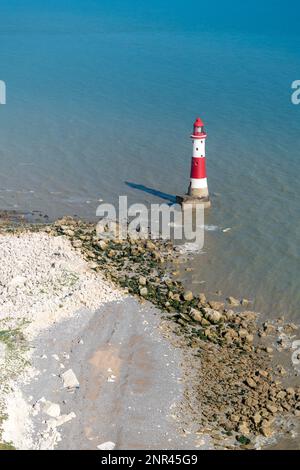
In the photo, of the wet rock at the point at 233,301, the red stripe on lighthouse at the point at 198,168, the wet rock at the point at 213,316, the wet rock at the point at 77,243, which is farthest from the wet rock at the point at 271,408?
the red stripe on lighthouse at the point at 198,168

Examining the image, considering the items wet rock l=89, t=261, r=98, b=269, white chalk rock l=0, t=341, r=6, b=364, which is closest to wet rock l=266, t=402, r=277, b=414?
white chalk rock l=0, t=341, r=6, b=364

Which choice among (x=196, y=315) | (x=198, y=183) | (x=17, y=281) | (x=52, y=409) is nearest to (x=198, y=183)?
(x=198, y=183)

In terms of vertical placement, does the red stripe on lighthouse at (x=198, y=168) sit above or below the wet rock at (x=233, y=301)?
above

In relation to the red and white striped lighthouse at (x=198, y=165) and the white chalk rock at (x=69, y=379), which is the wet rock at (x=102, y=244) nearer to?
the red and white striped lighthouse at (x=198, y=165)

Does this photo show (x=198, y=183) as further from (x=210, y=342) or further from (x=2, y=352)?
(x=2, y=352)

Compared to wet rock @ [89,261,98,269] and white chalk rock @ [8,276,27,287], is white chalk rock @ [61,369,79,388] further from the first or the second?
wet rock @ [89,261,98,269]

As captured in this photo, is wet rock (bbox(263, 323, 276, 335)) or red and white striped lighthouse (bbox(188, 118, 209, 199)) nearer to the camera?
wet rock (bbox(263, 323, 276, 335))

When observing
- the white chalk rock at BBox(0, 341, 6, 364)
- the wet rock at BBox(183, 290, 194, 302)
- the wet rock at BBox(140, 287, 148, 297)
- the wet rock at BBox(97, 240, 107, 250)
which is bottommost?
the white chalk rock at BBox(0, 341, 6, 364)
